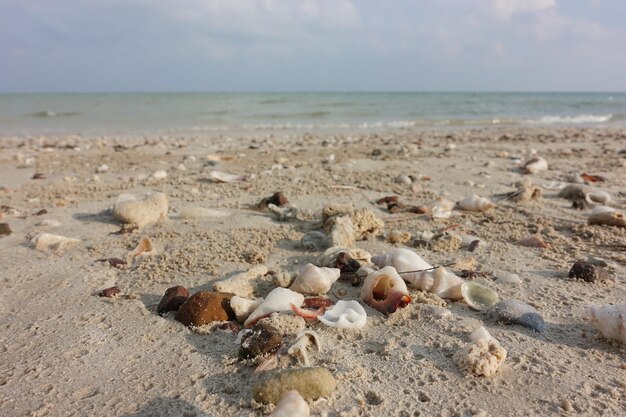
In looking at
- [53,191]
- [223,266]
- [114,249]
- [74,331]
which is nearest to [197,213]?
[114,249]

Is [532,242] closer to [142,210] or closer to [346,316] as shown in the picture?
[346,316]

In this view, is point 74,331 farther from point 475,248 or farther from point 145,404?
point 475,248

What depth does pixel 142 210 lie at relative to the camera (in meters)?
3.45

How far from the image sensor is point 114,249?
9.78 ft

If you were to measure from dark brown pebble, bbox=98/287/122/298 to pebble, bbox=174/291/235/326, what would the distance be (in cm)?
48

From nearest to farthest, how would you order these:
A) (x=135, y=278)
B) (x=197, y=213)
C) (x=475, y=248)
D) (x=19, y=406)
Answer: (x=19, y=406), (x=135, y=278), (x=475, y=248), (x=197, y=213)

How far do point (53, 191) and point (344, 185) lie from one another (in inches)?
125

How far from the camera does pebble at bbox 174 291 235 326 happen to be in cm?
196

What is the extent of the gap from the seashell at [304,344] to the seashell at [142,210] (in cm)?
213

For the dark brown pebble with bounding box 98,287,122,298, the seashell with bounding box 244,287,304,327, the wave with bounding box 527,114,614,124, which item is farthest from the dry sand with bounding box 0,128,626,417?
the wave with bounding box 527,114,614,124

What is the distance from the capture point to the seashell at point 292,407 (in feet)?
4.35

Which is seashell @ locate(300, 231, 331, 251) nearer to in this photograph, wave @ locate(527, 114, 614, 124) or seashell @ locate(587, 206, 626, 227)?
seashell @ locate(587, 206, 626, 227)

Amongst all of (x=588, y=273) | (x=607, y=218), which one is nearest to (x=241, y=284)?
(x=588, y=273)

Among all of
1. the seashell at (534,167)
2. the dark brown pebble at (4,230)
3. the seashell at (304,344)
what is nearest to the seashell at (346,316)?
the seashell at (304,344)
